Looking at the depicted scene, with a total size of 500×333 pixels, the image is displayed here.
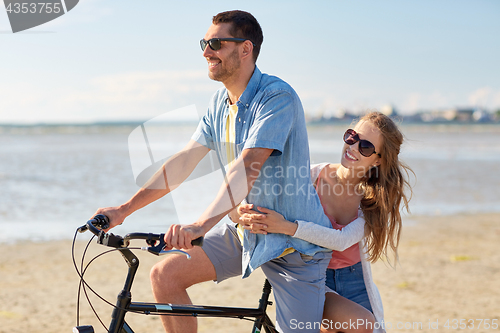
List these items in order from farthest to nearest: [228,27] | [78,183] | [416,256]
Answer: [78,183] → [416,256] → [228,27]

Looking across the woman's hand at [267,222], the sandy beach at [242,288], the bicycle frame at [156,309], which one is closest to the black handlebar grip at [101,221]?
the bicycle frame at [156,309]

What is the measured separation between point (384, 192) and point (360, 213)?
19 centimetres

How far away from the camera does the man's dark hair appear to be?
93.7 inches

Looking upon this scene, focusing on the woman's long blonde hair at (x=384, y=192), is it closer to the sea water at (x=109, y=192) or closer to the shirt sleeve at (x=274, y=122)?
the sea water at (x=109, y=192)

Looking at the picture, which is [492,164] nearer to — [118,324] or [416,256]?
[416,256]

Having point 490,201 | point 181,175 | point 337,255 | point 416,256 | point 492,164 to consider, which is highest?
point 181,175

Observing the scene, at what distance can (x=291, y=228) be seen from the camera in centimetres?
237

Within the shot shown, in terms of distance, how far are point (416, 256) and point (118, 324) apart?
601 cm

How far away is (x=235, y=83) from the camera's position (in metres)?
A: 2.45

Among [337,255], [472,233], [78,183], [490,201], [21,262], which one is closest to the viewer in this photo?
[337,255]

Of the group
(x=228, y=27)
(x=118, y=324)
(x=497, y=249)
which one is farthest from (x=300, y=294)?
(x=497, y=249)

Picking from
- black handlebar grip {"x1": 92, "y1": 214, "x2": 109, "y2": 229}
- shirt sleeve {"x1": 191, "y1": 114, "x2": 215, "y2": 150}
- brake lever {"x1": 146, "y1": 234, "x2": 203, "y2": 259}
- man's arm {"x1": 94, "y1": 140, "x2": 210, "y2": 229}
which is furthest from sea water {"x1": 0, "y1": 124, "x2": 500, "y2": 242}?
brake lever {"x1": 146, "y1": 234, "x2": 203, "y2": 259}

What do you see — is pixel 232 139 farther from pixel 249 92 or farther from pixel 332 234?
pixel 332 234

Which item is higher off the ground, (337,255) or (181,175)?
(181,175)
